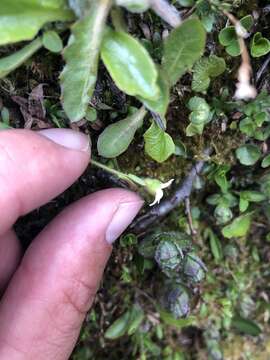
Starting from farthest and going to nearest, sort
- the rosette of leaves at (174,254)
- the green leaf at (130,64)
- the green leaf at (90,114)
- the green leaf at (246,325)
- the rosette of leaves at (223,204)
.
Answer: the green leaf at (246,325)
the rosette of leaves at (223,204)
the rosette of leaves at (174,254)
the green leaf at (90,114)
the green leaf at (130,64)

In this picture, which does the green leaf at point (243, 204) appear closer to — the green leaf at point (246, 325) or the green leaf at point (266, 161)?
the green leaf at point (266, 161)

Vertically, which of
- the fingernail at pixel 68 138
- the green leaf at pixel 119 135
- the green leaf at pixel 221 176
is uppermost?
the fingernail at pixel 68 138

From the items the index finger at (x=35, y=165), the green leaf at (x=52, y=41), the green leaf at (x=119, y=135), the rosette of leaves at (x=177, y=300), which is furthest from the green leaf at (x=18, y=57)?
the rosette of leaves at (x=177, y=300)

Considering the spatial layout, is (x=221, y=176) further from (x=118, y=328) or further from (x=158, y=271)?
(x=118, y=328)

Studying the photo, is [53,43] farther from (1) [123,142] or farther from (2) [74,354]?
(2) [74,354]

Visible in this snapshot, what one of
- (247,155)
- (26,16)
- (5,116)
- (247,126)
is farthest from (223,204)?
(26,16)

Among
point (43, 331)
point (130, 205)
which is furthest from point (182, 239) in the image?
point (43, 331)
